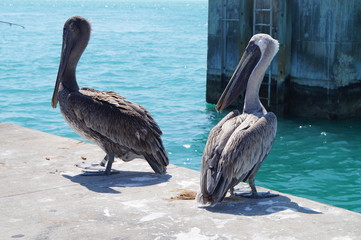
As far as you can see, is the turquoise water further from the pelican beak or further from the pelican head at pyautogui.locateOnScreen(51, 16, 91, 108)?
the pelican head at pyautogui.locateOnScreen(51, 16, 91, 108)

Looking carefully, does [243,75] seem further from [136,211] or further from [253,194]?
[136,211]

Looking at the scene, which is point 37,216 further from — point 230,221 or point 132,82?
point 132,82

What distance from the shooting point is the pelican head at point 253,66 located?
570cm

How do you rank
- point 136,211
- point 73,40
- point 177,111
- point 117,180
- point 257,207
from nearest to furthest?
point 136,211
point 257,207
point 117,180
point 73,40
point 177,111

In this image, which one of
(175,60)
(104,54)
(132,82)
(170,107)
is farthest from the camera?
(104,54)

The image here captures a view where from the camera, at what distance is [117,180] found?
5688mm

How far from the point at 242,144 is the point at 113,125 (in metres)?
1.53

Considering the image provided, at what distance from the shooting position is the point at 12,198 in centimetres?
500

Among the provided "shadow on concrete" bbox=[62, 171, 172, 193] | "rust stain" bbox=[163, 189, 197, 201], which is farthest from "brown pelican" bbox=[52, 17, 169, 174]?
"rust stain" bbox=[163, 189, 197, 201]

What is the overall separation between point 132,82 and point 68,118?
17920mm

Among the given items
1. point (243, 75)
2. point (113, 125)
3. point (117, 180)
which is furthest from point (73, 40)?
point (243, 75)

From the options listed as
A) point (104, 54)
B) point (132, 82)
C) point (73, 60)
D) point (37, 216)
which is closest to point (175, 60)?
point (104, 54)

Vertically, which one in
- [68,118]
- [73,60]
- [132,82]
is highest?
[73,60]

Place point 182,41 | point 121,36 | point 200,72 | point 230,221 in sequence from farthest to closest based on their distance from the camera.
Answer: point 121,36
point 182,41
point 200,72
point 230,221
